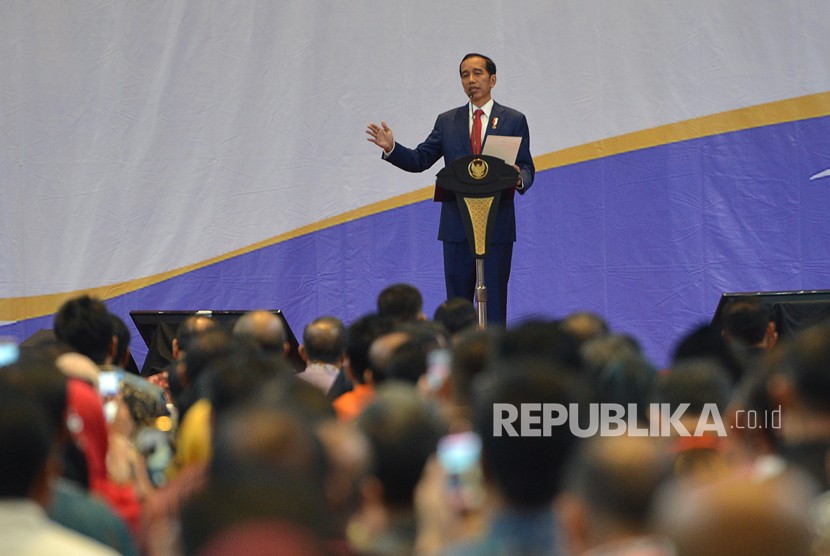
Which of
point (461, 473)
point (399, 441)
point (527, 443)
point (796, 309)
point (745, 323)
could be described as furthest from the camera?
point (796, 309)

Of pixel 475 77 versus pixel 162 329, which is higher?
pixel 475 77

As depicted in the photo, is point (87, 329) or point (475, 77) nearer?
point (87, 329)

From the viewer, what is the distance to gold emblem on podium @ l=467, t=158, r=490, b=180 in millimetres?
5602

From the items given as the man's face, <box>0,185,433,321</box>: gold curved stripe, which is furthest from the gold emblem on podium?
<box>0,185,433,321</box>: gold curved stripe

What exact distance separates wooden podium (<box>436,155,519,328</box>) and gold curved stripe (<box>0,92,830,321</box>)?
266 centimetres

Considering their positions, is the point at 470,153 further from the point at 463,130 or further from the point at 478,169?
the point at 478,169

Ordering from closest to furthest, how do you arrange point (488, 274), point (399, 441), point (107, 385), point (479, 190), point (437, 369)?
point (399, 441) → point (437, 369) → point (107, 385) → point (479, 190) → point (488, 274)

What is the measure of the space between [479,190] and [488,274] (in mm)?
529

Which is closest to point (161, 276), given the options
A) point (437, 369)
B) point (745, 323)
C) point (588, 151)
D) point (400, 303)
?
point (588, 151)

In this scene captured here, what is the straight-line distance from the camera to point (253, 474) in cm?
144

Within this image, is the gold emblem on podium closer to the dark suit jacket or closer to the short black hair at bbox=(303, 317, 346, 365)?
the dark suit jacket

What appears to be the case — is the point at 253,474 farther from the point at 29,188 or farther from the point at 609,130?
the point at 29,188

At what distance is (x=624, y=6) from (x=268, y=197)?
269 centimetres

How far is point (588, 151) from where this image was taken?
8.16 m
